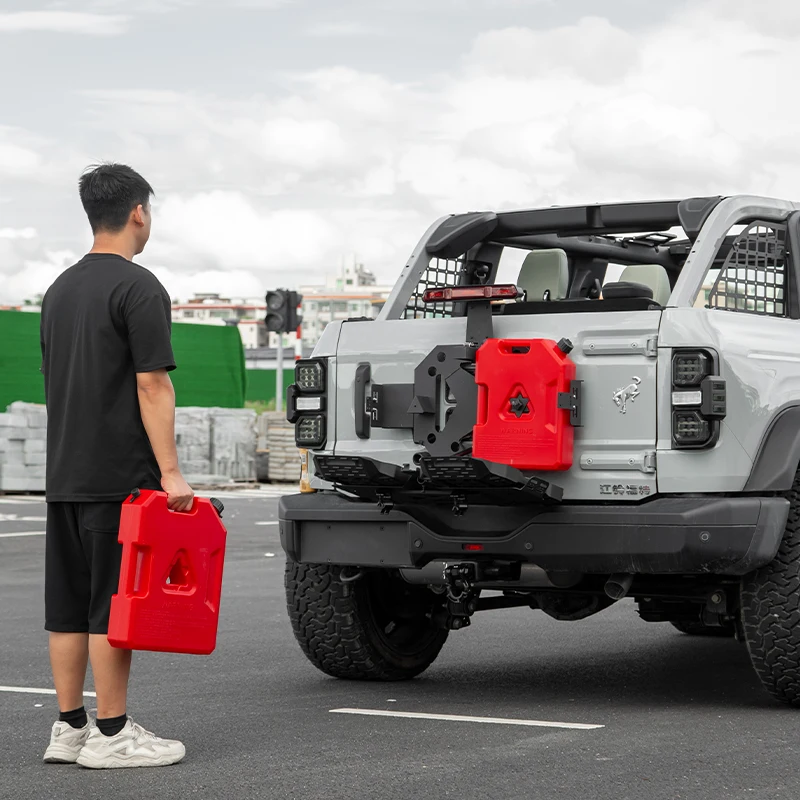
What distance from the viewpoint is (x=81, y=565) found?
5.60 meters

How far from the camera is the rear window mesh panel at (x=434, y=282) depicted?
8.02 meters

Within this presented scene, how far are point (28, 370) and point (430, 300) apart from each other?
16.1 m

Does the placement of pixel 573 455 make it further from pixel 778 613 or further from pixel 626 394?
pixel 778 613

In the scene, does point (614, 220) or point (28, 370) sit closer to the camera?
point (614, 220)

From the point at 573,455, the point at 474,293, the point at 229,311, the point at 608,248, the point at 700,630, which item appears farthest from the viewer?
the point at 229,311

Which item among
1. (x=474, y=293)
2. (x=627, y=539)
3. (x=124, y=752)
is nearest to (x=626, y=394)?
(x=627, y=539)

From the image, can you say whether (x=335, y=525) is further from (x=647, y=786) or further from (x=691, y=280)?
(x=647, y=786)

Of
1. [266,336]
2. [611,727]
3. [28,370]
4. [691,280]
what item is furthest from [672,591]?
[266,336]

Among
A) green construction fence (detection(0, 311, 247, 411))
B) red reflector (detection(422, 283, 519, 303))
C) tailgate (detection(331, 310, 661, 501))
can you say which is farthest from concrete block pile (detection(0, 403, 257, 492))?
tailgate (detection(331, 310, 661, 501))

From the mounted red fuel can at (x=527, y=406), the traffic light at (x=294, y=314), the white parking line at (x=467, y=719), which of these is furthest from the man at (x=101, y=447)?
the traffic light at (x=294, y=314)

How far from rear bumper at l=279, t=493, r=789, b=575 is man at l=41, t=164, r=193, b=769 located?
4.86ft

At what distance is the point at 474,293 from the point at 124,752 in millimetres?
2369

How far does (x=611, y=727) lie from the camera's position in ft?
20.4

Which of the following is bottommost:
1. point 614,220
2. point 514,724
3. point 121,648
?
point 514,724
